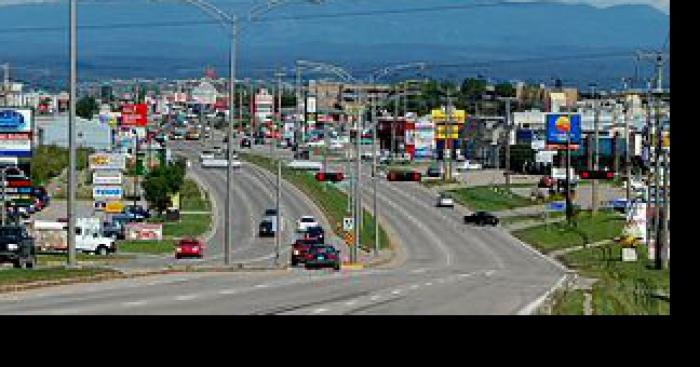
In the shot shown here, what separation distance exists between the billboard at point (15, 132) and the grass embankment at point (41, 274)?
Answer: 896 inches

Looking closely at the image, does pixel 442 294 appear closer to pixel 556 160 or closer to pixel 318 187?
pixel 318 187

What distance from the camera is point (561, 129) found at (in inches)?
5182

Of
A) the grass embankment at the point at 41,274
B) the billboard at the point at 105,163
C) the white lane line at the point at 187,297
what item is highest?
the billboard at the point at 105,163

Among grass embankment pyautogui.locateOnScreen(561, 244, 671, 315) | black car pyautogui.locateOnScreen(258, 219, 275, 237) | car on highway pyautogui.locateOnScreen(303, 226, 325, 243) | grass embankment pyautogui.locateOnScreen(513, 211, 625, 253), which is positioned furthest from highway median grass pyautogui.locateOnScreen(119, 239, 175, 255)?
grass embankment pyautogui.locateOnScreen(561, 244, 671, 315)

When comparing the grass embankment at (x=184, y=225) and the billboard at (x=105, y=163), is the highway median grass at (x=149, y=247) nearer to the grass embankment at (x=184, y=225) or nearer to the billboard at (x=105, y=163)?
the grass embankment at (x=184, y=225)

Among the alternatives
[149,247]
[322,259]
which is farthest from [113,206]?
[322,259]

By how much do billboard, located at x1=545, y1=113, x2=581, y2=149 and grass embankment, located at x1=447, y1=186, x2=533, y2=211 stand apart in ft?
24.4

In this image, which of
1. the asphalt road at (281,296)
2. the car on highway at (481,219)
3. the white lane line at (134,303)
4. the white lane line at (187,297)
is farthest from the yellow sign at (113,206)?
the white lane line at (134,303)

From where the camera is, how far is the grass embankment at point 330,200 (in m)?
110
